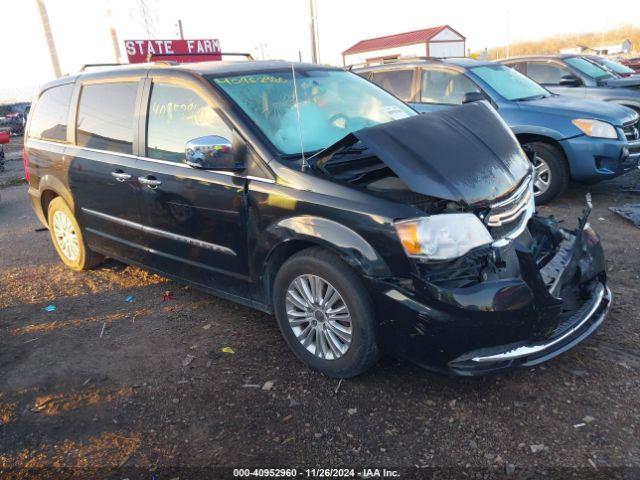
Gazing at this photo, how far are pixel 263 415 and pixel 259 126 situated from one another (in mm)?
1756

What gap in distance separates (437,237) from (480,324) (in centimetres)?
48

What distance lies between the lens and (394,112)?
13.2 feet

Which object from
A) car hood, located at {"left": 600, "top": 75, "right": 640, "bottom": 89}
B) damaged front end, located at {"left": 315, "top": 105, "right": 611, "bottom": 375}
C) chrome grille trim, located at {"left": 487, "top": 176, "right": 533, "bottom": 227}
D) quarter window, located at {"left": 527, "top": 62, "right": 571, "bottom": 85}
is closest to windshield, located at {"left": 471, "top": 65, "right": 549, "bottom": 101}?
quarter window, located at {"left": 527, "top": 62, "right": 571, "bottom": 85}

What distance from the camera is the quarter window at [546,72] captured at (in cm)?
898

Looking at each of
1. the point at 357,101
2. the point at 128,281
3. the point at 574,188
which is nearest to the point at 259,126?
the point at 357,101

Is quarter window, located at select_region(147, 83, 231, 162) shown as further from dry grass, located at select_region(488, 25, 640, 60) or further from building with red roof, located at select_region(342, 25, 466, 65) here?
dry grass, located at select_region(488, 25, 640, 60)

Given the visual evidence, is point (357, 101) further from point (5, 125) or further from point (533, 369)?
point (5, 125)

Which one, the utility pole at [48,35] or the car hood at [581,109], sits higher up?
the utility pole at [48,35]

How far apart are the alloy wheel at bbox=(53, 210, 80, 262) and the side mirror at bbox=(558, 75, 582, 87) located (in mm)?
7857

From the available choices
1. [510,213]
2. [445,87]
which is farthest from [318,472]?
[445,87]

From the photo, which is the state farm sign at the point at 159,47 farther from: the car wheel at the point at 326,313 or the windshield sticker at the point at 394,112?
the car wheel at the point at 326,313

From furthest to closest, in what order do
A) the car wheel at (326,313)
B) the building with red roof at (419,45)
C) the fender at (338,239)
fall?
the building with red roof at (419,45) < the car wheel at (326,313) < the fender at (338,239)

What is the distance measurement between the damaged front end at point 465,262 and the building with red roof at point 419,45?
3786cm

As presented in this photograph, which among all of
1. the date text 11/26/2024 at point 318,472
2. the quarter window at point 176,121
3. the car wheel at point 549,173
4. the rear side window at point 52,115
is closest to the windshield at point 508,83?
the car wheel at point 549,173
